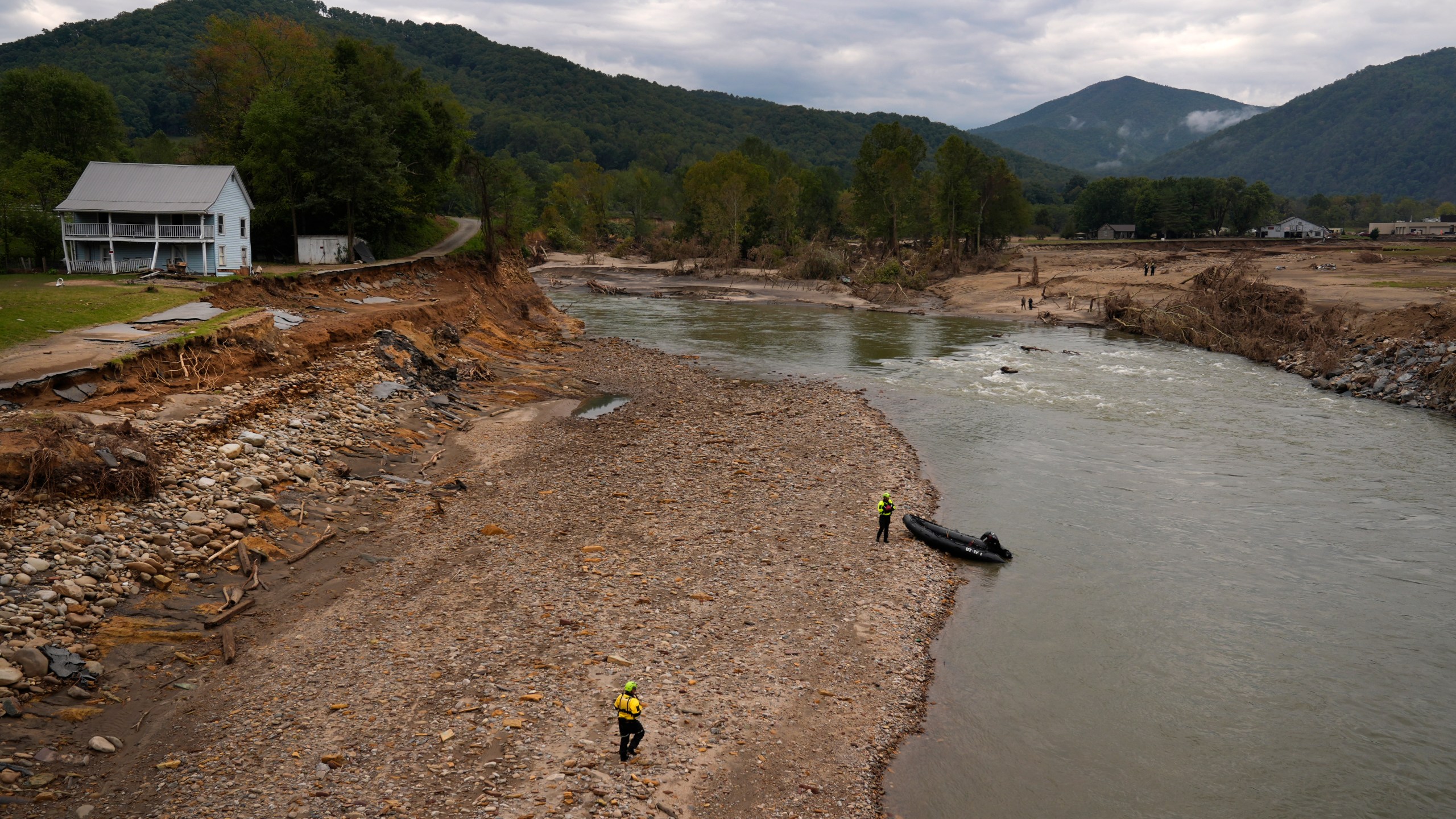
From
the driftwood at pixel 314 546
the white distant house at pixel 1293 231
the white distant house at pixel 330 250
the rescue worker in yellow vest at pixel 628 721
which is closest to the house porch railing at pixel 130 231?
the white distant house at pixel 330 250

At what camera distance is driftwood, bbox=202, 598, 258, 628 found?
13078mm

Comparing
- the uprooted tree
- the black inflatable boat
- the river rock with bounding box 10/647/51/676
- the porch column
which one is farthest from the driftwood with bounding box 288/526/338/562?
the uprooted tree

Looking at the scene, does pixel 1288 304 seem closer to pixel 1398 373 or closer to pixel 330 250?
pixel 1398 373

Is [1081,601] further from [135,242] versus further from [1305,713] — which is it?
[135,242]

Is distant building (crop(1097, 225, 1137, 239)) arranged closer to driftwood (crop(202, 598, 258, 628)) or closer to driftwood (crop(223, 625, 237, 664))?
driftwood (crop(202, 598, 258, 628))

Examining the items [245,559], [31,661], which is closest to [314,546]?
[245,559]

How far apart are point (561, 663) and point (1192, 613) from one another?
12625 millimetres

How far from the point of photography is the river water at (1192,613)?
11625 millimetres

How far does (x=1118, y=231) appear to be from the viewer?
134 m

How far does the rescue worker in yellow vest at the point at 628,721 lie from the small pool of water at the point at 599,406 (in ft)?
62.9

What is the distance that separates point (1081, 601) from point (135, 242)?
4207 cm

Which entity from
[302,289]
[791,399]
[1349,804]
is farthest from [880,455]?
[302,289]

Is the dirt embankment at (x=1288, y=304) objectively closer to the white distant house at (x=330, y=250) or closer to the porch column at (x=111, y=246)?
the white distant house at (x=330, y=250)

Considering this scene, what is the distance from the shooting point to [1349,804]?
36.9 ft
